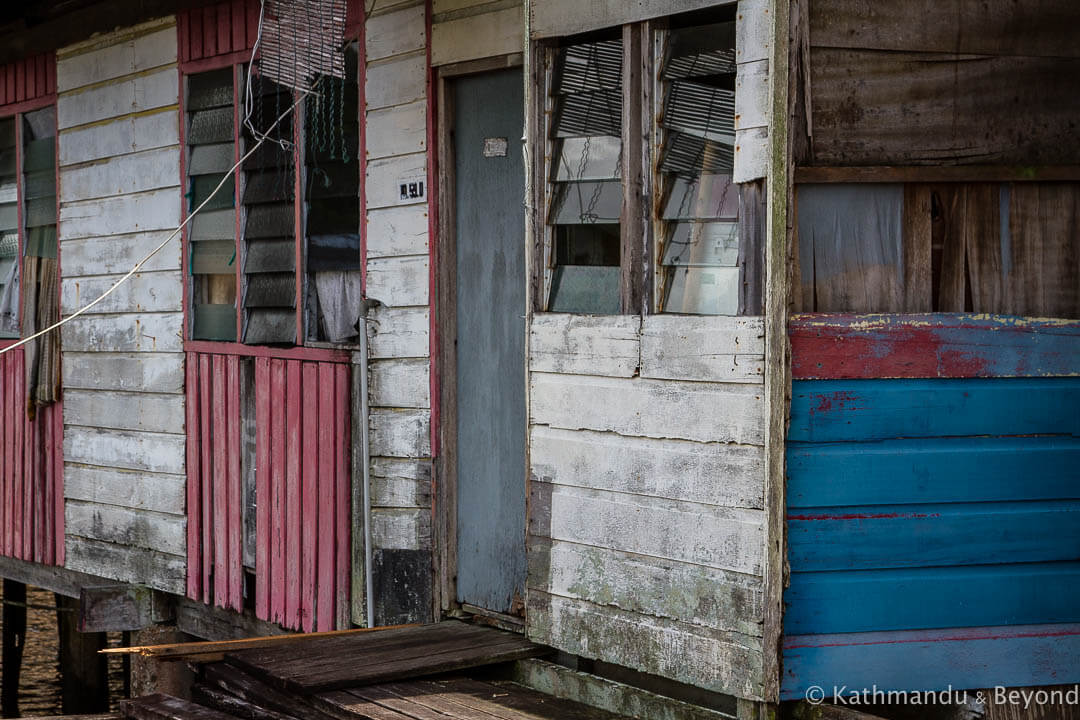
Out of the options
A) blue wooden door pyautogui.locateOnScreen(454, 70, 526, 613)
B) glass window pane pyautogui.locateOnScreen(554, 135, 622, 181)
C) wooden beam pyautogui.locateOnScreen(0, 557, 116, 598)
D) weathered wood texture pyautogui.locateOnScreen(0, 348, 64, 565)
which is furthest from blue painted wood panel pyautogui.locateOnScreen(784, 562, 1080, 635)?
weathered wood texture pyautogui.locateOnScreen(0, 348, 64, 565)

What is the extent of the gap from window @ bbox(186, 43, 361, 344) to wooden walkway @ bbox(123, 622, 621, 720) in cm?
186

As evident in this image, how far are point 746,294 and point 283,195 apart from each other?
11.1 feet

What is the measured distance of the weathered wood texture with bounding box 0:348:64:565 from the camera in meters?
9.40

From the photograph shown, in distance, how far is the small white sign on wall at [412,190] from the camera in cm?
650

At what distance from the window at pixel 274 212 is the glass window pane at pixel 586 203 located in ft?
6.07

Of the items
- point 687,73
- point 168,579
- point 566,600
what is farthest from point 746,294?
point 168,579

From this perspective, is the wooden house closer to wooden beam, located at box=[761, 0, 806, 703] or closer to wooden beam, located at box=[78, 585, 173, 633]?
wooden beam, located at box=[761, 0, 806, 703]

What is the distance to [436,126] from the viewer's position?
21.2ft

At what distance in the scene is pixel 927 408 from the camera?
15.2 feet

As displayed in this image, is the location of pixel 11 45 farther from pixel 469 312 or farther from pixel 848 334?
pixel 848 334

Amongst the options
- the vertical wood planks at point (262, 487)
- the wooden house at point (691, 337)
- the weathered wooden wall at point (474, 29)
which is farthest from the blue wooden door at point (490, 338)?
the vertical wood planks at point (262, 487)

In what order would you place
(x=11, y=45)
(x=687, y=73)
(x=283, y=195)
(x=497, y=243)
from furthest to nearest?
1. (x=11, y=45)
2. (x=283, y=195)
3. (x=497, y=243)
4. (x=687, y=73)

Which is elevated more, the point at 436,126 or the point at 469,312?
the point at 436,126

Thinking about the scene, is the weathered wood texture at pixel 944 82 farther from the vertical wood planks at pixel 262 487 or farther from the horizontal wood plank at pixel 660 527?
the vertical wood planks at pixel 262 487
